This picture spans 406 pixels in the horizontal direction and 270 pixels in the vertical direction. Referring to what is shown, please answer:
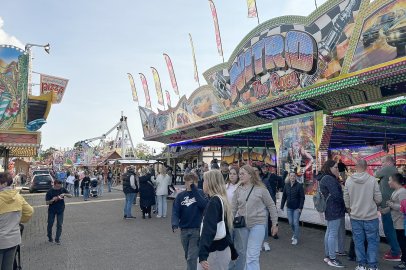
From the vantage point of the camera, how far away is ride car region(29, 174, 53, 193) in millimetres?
28562

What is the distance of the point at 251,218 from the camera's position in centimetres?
500

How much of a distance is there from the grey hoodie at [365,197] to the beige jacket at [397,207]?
0.55 metres

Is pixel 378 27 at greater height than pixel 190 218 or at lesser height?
greater

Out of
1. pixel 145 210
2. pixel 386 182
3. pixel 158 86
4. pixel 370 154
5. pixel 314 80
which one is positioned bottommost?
pixel 145 210

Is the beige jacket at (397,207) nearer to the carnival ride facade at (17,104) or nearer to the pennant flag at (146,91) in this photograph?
the carnival ride facade at (17,104)

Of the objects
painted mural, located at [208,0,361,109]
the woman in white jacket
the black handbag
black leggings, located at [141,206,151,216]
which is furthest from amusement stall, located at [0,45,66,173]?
the black handbag

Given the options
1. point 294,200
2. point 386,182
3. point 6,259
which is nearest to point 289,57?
point 294,200

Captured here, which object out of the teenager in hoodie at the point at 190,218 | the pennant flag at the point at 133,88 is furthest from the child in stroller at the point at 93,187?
the teenager in hoodie at the point at 190,218

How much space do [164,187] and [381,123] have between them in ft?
31.1

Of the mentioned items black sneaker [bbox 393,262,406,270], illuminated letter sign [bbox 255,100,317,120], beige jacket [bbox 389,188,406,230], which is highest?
illuminated letter sign [bbox 255,100,317,120]

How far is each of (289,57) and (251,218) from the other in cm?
804

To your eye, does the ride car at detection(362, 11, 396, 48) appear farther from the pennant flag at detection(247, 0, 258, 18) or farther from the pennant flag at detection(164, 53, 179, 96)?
the pennant flag at detection(164, 53, 179, 96)

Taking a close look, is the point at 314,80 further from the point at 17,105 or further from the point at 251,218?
the point at 17,105

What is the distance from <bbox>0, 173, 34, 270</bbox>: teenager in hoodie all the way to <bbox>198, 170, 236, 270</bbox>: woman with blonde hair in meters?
2.69
